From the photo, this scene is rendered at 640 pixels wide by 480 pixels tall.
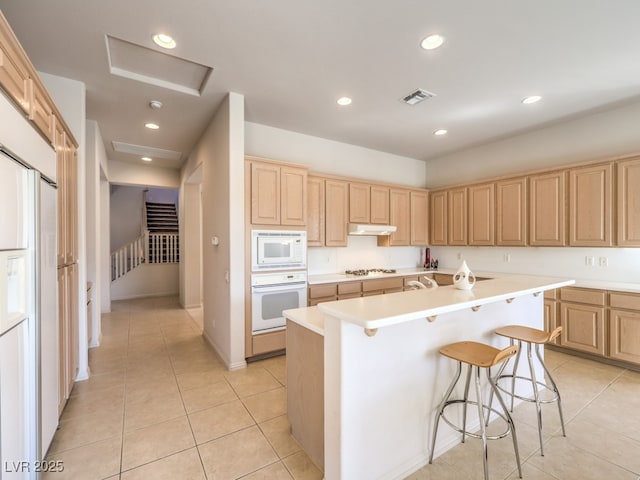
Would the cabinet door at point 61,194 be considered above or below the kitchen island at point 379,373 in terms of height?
above

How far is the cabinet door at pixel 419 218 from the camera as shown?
5270 millimetres

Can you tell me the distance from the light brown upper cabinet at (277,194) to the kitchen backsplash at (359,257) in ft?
3.23

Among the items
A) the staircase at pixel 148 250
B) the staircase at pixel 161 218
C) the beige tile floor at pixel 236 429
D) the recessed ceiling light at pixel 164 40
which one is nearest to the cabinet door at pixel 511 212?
the beige tile floor at pixel 236 429

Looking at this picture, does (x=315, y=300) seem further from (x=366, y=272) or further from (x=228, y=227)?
(x=228, y=227)

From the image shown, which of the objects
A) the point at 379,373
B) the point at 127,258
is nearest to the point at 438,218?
the point at 379,373

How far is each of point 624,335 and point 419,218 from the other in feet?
9.93

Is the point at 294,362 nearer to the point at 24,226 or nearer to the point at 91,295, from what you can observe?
the point at 24,226

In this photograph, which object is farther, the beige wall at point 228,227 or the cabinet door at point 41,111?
the beige wall at point 228,227

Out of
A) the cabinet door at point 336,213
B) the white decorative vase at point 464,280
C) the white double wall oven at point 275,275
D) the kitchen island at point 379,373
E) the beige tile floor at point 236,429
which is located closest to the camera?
the kitchen island at point 379,373

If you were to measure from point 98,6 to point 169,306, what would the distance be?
5.62 meters

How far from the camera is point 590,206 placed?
11.6 feet

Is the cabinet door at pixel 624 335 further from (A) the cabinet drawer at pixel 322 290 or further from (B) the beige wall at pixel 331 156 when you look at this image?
(B) the beige wall at pixel 331 156

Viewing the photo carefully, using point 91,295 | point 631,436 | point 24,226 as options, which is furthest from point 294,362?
point 91,295

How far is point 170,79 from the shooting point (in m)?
2.91
